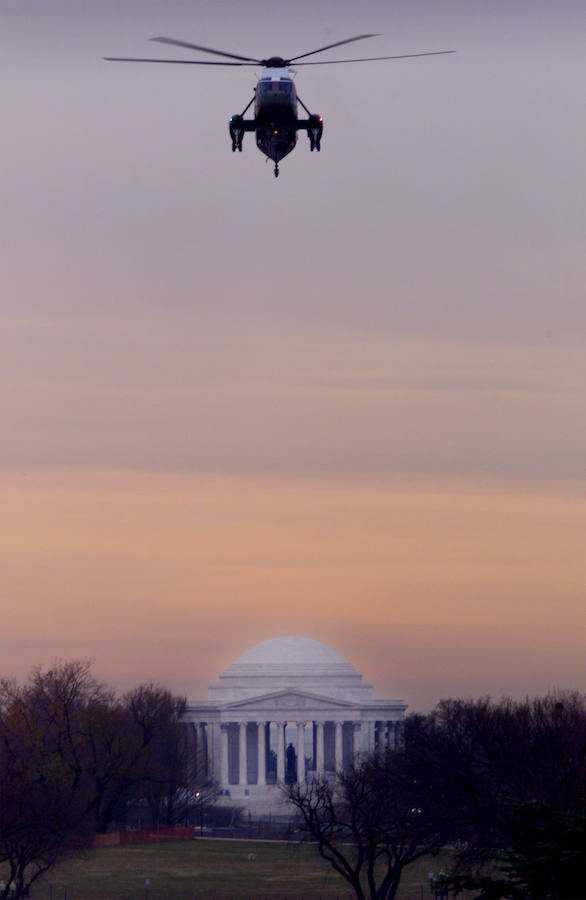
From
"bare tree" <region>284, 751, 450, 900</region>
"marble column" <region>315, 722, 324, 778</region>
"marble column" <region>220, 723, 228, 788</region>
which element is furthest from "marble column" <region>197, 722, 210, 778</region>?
"bare tree" <region>284, 751, 450, 900</region>

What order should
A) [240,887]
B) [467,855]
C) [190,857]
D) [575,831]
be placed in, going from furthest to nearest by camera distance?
[190,857] → [240,887] → [467,855] → [575,831]

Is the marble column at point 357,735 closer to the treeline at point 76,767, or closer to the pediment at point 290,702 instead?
the pediment at point 290,702

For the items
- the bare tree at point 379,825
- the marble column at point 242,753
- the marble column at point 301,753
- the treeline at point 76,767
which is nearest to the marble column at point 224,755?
the marble column at point 242,753

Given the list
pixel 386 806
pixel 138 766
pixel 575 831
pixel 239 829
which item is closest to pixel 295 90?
pixel 575 831

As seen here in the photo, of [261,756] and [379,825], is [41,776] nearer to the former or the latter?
[379,825]

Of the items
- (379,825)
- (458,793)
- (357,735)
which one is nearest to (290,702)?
(357,735)

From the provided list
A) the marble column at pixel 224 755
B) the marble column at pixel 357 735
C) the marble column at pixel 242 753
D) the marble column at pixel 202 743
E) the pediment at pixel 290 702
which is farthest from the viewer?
the pediment at pixel 290 702

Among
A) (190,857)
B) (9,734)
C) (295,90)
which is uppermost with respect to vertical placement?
(295,90)

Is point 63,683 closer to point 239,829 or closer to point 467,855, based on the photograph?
point 239,829

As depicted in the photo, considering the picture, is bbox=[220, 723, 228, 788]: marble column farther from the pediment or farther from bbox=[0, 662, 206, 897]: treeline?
bbox=[0, 662, 206, 897]: treeline
